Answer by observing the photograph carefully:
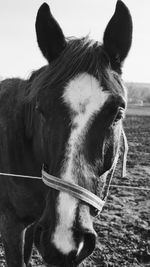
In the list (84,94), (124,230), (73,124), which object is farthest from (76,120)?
(124,230)

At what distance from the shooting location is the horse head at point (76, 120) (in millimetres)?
1637

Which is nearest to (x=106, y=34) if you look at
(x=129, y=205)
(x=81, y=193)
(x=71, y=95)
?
(x=71, y=95)

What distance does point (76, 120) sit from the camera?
5.90 ft

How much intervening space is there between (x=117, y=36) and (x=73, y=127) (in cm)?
89

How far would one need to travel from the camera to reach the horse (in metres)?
1.65

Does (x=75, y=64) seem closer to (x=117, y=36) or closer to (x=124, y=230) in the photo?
(x=117, y=36)

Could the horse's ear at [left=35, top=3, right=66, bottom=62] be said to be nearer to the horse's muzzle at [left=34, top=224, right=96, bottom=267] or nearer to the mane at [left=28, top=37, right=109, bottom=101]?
the mane at [left=28, top=37, right=109, bottom=101]

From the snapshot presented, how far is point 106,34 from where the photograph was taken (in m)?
2.22

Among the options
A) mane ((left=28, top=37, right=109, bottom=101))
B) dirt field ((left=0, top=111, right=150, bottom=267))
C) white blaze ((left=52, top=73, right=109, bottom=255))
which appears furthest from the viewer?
dirt field ((left=0, top=111, right=150, bottom=267))

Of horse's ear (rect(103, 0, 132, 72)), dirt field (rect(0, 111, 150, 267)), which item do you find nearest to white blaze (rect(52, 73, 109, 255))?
horse's ear (rect(103, 0, 132, 72))

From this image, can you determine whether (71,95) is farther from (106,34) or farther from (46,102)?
(106,34)

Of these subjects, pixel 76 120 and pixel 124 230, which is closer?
pixel 76 120

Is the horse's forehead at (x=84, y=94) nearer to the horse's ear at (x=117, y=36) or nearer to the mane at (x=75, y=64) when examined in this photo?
the mane at (x=75, y=64)

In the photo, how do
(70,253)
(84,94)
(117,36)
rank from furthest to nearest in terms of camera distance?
(117,36) → (84,94) → (70,253)
